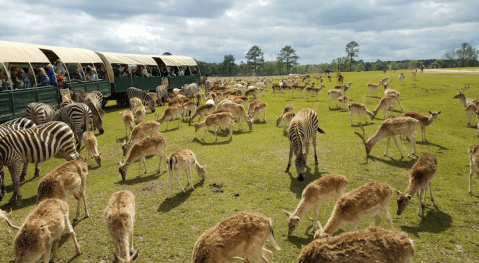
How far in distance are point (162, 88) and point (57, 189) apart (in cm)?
2603

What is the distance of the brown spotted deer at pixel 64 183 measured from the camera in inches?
279

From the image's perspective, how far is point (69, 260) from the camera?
6188mm

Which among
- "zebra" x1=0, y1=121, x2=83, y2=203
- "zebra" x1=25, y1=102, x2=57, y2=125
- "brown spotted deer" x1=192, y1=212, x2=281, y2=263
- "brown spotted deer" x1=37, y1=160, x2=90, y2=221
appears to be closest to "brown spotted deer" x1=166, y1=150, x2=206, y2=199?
"brown spotted deer" x1=37, y1=160, x2=90, y2=221

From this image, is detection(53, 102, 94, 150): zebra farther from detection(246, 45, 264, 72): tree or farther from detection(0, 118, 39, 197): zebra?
detection(246, 45, 264, 72): tree

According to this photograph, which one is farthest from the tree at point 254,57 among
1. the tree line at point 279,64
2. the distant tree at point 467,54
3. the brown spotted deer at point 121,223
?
the brown spotted deer at point 121,223

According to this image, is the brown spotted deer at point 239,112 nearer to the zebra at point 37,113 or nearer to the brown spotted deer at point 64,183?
the zebra at point 37,113

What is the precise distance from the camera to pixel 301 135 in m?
10.8

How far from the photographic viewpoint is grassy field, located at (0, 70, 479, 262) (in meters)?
6.53

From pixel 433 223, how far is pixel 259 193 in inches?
190

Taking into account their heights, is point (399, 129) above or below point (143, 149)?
above

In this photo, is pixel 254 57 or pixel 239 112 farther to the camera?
pixel 254 57

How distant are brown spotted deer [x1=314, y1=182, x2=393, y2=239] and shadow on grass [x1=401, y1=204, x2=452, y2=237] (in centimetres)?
91

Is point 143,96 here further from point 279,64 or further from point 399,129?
point 279,64

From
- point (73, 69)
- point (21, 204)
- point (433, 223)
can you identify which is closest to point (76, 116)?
point (21, 204)
